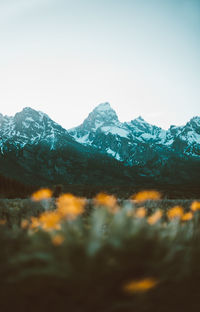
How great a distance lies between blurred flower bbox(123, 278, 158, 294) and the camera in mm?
1675

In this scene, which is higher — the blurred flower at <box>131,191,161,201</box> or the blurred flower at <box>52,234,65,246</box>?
the blurred flower at <box>131,191,161,201</box>

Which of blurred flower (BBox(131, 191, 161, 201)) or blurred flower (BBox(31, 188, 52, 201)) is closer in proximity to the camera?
blurred flower (BBox(31, 188, 52, 201))

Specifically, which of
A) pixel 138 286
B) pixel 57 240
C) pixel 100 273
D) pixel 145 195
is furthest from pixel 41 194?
pixel 138 286

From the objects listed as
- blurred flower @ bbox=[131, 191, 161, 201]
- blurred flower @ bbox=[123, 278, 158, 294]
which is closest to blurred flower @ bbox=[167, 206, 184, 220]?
blurred flower @ bbox=[131, 191, 161, 201]

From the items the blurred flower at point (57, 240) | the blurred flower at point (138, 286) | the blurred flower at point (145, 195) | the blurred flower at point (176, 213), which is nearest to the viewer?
the blurred flower at point (138, 286)

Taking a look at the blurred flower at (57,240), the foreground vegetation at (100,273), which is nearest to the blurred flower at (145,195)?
the foreground vegetation at (100,273)

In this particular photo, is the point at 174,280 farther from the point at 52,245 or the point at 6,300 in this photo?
the point at 6,300

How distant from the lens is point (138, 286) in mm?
1696

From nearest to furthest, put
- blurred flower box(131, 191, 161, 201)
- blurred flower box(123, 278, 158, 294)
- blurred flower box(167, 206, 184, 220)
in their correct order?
blurred flower box(123, 278, 158, 294) < blurred flower box(167, 206, 184, 220) < blurred flower box(131, 191, 161, 201)

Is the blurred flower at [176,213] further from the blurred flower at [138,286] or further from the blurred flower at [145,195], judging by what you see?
the blurred flower at [138,286]

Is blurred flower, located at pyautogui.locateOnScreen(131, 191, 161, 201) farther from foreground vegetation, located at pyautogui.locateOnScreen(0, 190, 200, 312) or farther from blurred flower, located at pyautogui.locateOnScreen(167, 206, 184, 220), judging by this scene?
foreground vegetation, located at pyautogui.locateOnScreen(0, 190, 200, 312)

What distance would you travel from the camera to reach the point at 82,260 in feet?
6.26

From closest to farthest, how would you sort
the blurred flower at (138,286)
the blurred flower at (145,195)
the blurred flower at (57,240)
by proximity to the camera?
the blurred flower at (138,286) → the blurred flower at (57,240) → the blurred flower at (145,195)

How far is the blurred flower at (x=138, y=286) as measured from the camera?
5.49ft
